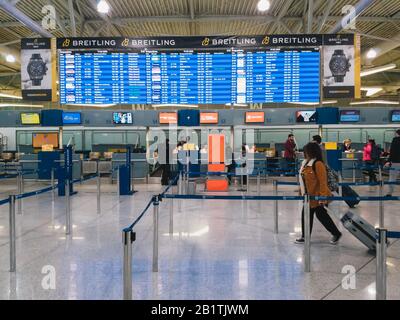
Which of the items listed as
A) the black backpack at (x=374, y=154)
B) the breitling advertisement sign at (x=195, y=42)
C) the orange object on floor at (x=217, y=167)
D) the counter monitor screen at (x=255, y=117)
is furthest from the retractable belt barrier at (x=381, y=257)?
the counter monitor screen at (x=255, y=117)

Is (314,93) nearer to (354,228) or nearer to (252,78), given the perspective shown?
(252,78)

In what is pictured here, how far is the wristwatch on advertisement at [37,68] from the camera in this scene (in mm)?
9594

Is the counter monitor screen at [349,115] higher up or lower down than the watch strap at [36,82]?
lower down

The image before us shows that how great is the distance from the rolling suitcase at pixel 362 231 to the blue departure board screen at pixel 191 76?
14.9 feet

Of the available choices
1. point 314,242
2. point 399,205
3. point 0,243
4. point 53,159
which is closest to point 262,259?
point 314,242

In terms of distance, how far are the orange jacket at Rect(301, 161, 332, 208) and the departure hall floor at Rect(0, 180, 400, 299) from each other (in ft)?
2.75

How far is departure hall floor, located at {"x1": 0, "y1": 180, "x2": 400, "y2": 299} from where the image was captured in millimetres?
4137

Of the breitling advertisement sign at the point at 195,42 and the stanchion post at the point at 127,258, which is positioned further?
the breitling advertisement sign at the point at 195,42

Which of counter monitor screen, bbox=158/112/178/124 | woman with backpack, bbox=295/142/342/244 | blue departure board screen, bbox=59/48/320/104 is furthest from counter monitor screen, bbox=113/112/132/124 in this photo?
woman with backpack, bbox=295/142/342/244

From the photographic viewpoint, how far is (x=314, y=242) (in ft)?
20.7

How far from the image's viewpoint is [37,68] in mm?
9602

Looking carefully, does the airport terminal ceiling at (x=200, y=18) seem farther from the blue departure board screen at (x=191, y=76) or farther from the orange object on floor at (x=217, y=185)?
the orange object on floor at (x=217, y=185)

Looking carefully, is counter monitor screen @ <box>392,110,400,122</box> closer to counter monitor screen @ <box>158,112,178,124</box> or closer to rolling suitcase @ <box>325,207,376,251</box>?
counter monitor screen @ <box>158,112,178,124</box>

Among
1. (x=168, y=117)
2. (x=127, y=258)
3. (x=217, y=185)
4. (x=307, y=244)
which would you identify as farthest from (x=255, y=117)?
(x=127, y=258)
